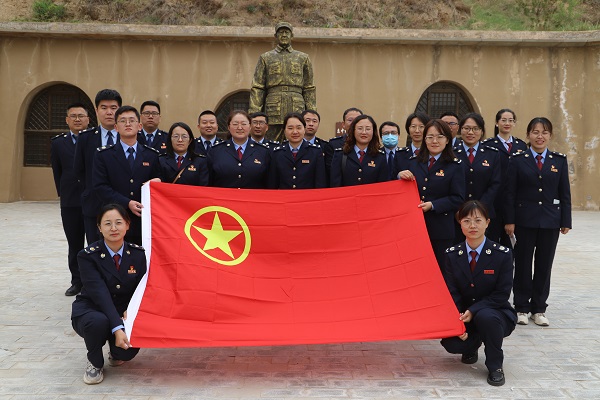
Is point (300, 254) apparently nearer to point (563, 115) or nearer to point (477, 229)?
point (477, 229)

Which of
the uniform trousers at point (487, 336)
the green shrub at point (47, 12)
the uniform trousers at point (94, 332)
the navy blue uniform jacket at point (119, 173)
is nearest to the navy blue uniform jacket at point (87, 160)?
the navy blue uniform jacket at point (119, 173)

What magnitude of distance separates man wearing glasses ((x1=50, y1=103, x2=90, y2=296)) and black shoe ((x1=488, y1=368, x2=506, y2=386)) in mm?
4105

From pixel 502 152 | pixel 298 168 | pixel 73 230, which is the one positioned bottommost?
pixel 73 230

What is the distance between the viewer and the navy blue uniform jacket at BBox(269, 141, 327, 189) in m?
5.44

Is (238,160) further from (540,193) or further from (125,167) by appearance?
(540,193)

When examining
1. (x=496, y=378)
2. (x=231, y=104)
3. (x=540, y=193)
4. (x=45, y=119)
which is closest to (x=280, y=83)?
(x=540, y=193)

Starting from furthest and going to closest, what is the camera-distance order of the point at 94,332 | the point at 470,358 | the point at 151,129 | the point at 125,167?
the point at 151,129 → the point at 125,167 → the point at 470,358 → the point at 94,332

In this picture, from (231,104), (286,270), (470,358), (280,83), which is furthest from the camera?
(231,104)

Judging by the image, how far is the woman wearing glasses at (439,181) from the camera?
4.77 metres

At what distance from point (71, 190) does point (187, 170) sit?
168 cm

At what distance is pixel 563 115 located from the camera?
13.8 m

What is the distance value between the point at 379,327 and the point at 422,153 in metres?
1.62

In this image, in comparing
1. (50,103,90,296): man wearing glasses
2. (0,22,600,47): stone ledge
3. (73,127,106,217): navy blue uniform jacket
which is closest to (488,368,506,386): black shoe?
(73,127,106,217): navy blue uniform jacket

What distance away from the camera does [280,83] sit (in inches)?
294
